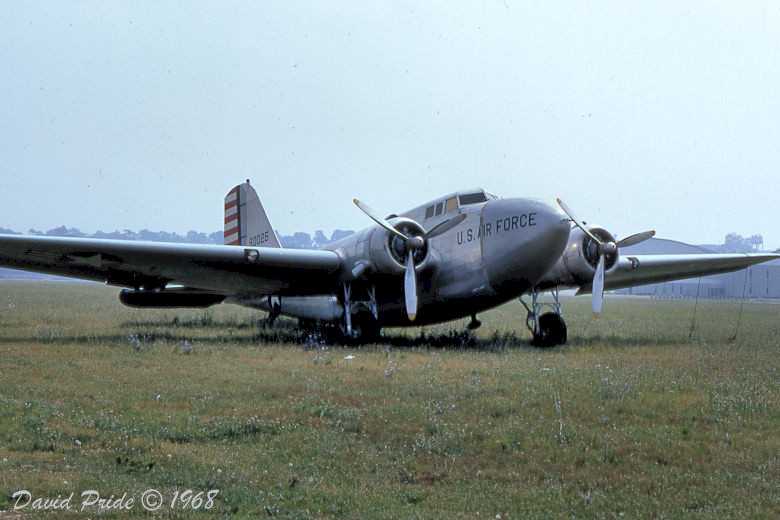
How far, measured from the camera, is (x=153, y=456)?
6969 mm

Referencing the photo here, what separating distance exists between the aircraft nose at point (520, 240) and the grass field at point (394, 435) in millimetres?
2434

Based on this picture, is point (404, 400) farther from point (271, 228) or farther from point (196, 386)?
point (271, 228)

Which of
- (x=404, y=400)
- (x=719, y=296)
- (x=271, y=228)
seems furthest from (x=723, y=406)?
(x=719, y=296)

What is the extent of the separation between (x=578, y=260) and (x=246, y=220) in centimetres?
1202

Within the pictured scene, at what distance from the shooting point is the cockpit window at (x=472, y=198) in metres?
17.0

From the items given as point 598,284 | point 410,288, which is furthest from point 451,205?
point 598,284

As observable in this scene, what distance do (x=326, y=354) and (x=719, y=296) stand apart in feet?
234

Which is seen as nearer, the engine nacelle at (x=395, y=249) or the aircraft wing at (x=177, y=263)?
the aircraft wing at (x=177, y=263)

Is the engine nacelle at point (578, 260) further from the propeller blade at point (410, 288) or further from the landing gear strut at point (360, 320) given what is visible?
the landing gear strut at point (360, 320)

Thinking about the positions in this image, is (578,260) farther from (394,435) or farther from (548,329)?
(394,435)

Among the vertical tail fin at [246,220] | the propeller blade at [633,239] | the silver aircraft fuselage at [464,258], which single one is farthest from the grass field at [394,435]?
the vertical tail fin at [246,220]

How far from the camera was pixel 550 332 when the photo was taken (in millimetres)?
16797

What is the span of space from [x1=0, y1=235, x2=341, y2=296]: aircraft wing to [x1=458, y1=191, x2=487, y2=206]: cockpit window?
3341 millimetres

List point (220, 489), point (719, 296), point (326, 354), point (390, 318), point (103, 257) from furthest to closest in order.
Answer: point (719, 296), point (390, 318), point (103, 257), point (326, 354), point (220, 489)
